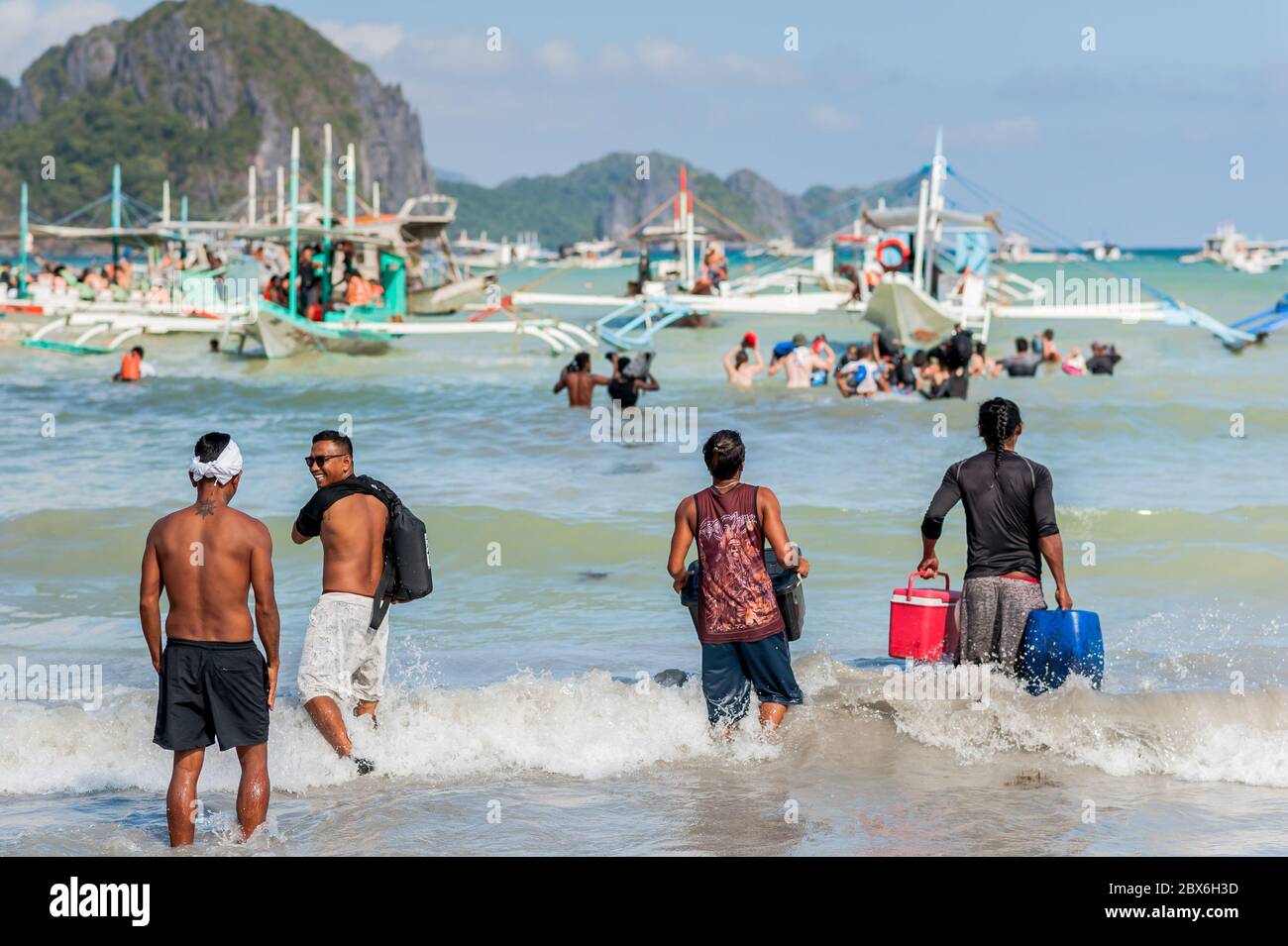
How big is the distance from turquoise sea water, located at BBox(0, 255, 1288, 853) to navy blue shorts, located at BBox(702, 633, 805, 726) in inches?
6.6

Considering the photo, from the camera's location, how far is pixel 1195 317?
2733 cm

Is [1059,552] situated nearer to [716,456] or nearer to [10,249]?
[716,456]

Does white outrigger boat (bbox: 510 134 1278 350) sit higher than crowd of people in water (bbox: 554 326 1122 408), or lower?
higher

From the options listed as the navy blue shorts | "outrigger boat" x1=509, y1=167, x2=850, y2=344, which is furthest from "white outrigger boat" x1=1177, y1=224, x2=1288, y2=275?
the navy blue shorts

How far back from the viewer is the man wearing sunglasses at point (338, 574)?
19.3 ft

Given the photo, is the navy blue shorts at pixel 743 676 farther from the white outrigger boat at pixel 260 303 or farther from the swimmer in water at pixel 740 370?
the white outrigger boat at pixel 260 303

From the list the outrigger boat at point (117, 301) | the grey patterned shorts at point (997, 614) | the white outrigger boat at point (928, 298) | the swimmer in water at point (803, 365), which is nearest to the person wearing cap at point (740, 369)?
the swimmer in water at point (803, 365)

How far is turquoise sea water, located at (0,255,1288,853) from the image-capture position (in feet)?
18.3

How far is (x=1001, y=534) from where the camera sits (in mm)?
6098

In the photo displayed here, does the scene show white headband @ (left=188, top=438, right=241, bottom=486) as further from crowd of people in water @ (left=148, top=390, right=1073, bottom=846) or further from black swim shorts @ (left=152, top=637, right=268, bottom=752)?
crowd of people in water @ (left=148, top=390, right=1073, bottom=846)

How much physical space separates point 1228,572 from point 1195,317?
18.4 m

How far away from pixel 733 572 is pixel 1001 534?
112 cm

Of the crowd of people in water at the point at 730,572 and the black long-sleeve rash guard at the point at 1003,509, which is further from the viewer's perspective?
the black long-sleeve rash guard at the point at 1003,509
